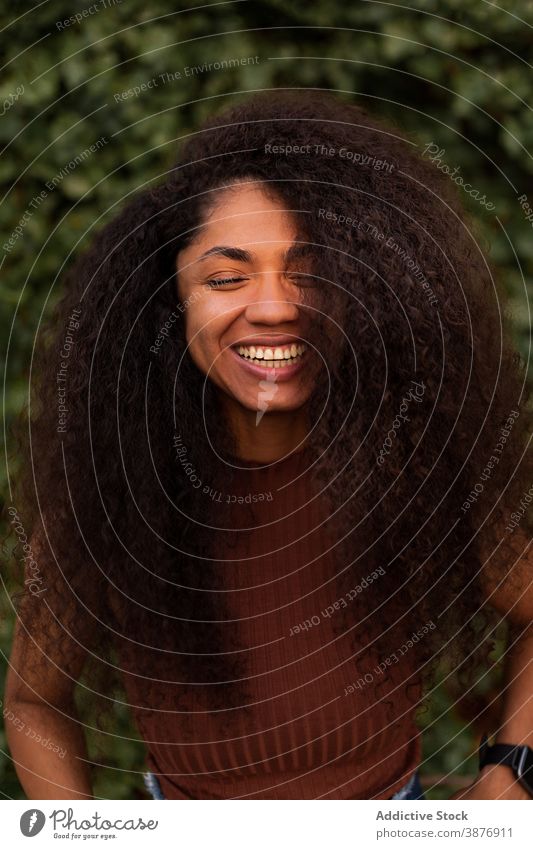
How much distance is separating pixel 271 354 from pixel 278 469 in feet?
0.50

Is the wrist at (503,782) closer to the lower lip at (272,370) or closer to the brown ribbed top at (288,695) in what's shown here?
the brown ribbed top at (288,695)

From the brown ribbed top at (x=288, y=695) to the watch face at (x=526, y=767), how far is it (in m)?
0.13

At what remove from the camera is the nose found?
103 centimetres

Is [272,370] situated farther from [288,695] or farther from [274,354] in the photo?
[288,695]

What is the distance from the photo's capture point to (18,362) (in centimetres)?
171

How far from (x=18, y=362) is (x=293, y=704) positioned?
2.75ft

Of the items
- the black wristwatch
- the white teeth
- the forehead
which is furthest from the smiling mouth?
the black wristwatch

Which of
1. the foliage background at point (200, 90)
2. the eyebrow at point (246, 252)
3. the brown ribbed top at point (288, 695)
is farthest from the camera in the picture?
the foliage background at point (200, 90)

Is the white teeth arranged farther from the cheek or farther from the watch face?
the watch face

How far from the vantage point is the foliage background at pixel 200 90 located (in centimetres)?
158

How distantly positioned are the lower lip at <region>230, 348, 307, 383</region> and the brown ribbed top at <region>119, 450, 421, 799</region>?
11cm

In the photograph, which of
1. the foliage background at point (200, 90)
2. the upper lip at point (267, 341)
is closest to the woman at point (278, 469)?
the upper lip at point (267, 341)

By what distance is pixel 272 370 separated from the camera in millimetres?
1062

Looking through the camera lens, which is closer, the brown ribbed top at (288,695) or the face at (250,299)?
the face at (250,299)
